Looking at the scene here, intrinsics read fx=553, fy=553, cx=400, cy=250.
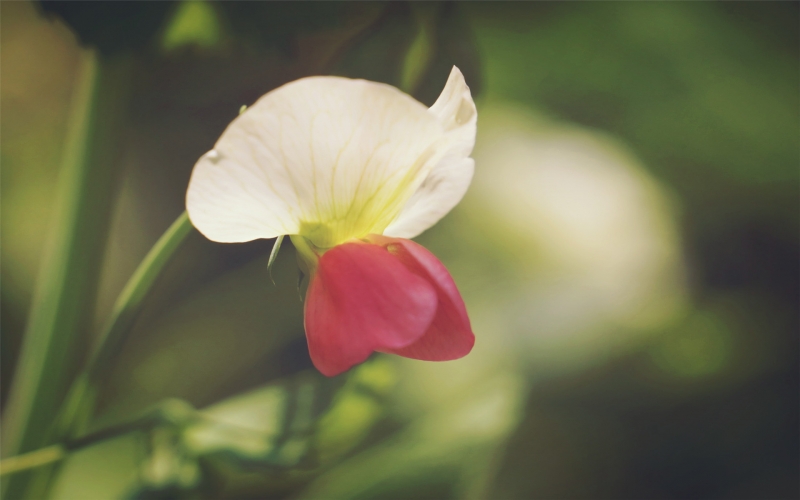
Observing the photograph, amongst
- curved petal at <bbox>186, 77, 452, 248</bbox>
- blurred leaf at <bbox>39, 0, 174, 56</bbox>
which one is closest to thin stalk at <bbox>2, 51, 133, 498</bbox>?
blurred leaf at <bbox>39, 0, 174, 56</bbox>

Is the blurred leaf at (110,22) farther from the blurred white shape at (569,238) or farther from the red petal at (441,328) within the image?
the blurred white shape at (569,238)

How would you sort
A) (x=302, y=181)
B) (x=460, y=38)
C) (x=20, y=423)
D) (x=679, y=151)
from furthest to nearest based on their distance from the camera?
(x=679, y=151) → (x=460, y=38) → (x=20, y=423) → (x=302, y=181)

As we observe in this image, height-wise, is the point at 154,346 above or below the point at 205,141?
below

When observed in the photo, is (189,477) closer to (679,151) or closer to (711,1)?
(679,151)

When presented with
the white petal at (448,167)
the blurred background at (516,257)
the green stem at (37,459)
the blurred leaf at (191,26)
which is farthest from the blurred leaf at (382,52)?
the green stem at (37,459)

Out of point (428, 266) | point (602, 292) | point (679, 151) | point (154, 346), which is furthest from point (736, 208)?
point (154, 346)

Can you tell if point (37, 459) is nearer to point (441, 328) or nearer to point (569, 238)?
point (441, 328)

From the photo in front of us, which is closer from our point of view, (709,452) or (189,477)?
(189,477)
